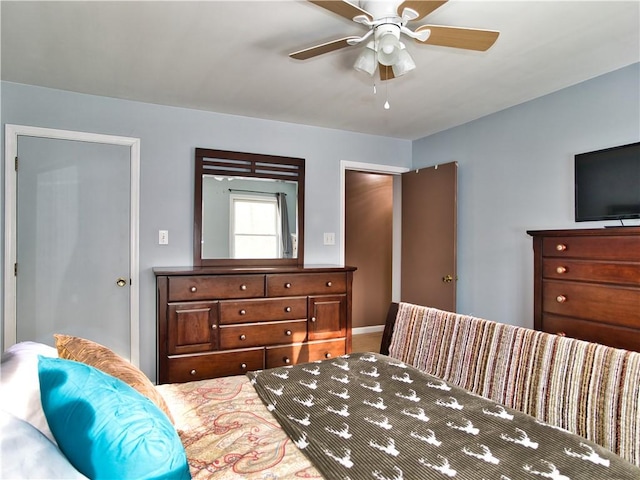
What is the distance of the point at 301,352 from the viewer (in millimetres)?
3305

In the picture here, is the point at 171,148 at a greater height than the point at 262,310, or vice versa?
the point at 171,148

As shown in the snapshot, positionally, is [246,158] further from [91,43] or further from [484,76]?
[484,76]

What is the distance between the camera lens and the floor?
4516mm

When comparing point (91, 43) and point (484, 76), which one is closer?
point (91, 43)

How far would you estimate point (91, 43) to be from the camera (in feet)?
7.47

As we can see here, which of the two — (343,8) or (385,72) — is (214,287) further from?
(343,8)

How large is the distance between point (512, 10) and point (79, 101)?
3124 mm

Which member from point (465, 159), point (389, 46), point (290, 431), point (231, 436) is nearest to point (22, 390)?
point (231, 436)

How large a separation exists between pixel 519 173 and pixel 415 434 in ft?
8.98

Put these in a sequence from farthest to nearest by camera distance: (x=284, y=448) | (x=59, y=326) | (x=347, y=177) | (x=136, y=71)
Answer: (x=347, y=177) → (x=59, y=326) → (x=136, y=71) → (x=284, y=448)

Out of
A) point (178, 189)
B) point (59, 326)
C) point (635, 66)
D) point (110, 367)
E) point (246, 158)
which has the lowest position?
point (59, 326)

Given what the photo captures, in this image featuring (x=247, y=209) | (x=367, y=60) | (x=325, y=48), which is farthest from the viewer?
(x=247, y=209)

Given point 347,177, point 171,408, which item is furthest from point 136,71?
point 347,177

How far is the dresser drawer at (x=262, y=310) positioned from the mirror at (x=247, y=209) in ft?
1.82
